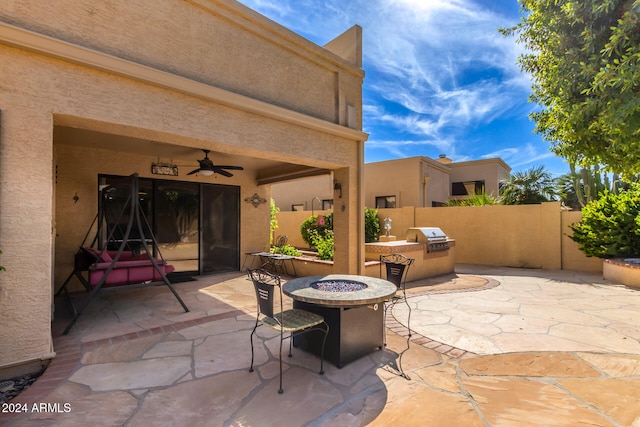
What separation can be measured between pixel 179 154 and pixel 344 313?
5.74m

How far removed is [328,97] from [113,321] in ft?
16.8

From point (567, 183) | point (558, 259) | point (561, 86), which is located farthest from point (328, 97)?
point (567, 183)

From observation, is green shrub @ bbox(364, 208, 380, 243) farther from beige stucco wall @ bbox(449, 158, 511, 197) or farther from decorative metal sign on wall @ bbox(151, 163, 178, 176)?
beige stucco wall @ bbox(449, 158, 511, 197)

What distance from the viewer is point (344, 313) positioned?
310 cm

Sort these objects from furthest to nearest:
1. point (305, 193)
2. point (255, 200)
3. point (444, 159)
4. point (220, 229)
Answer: point (444, 159) → point (305, 193) → point (255, 200) → point (220, 229)

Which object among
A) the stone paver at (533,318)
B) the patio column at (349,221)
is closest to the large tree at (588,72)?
the stone paver at (533,318)

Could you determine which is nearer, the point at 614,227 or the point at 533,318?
the point at 533,318

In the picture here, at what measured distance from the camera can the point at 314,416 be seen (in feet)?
7.52

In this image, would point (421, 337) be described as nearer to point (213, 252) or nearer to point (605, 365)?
point (605, 365)

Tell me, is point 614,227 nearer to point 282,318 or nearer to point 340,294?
point 340,294

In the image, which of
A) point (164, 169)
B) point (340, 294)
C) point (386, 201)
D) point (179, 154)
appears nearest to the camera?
point (340, 294)

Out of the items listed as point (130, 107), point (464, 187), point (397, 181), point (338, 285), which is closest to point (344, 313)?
point (338, 285)

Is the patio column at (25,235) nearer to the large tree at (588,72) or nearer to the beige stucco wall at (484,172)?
the large tree at (588,72)

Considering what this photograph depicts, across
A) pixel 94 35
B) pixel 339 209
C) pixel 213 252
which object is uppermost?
pixel 94 35
